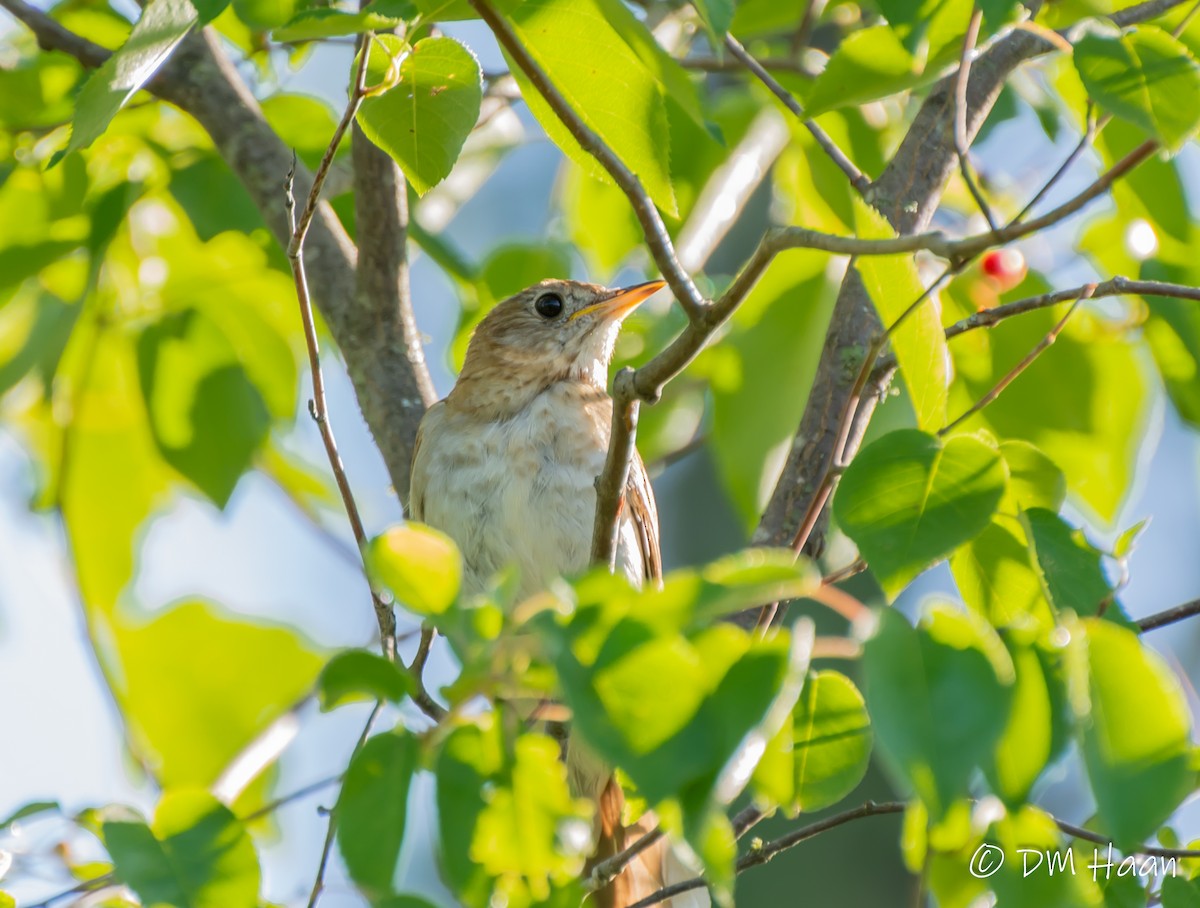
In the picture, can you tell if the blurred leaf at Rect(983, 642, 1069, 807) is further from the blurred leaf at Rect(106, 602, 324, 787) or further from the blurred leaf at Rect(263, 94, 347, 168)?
the blurred leaf at Rect(263, 94, 347, 168)

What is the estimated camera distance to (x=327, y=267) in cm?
457

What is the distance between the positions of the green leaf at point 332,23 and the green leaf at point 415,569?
1.04 meters

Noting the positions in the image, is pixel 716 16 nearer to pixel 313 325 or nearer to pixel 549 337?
pixel 313 325

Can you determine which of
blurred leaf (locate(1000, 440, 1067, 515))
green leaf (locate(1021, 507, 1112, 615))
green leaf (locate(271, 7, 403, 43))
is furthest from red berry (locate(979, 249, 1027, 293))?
green leaf (locate(271, 7, 403, 43))

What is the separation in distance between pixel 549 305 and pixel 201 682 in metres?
2.15

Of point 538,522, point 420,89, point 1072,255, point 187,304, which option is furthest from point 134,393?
point 1072,255

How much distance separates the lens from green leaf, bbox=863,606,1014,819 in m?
1.81

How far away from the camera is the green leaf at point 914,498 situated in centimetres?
239

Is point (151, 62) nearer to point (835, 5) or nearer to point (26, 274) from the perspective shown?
point (26, 274)

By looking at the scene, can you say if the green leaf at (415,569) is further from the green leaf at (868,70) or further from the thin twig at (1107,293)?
the thin twig at (1107,293)

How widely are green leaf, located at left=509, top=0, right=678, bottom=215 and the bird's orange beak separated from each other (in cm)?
243

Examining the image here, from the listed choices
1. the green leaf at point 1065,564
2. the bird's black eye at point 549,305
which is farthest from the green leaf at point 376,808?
the bird's black eye at point 549,305

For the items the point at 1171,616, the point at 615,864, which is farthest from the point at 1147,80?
the point at 615,864

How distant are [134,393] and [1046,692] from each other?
13.3ft
